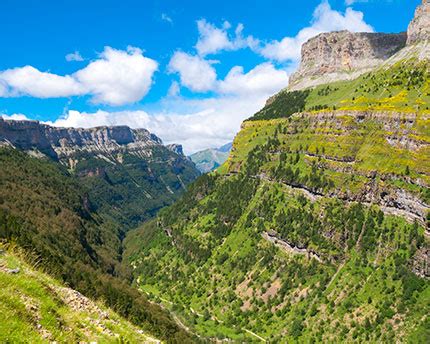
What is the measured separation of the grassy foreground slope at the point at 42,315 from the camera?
749 inches

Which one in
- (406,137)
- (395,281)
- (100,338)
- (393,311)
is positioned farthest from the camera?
(406,137)

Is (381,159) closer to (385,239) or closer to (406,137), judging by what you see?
(406,137)

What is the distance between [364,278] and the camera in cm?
16475

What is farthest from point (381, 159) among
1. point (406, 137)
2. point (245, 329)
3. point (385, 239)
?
point (245, 329)

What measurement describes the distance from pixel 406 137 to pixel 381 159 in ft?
53.4

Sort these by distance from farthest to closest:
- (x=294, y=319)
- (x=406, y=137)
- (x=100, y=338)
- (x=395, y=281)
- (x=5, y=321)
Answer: (x=406, y=137), (x=294, y=319), (x=395, y=281), (x=100, y=338), (x=5, y=321)

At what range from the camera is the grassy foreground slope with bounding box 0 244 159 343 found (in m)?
19.0

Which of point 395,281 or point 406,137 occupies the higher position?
point 406,137

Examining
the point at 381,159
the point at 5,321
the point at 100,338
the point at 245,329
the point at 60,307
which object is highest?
the point at 381,159

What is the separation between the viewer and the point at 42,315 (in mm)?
22172

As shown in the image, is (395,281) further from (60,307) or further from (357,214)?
(60,307)

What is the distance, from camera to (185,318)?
193 m

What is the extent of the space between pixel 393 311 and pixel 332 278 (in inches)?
1459

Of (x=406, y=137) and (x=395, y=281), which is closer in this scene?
(x=395, y=281)
